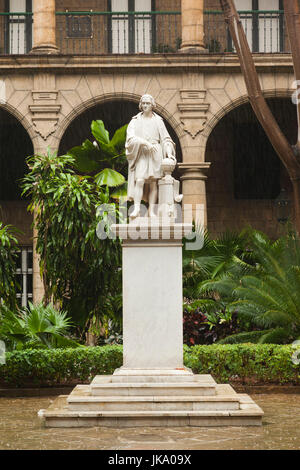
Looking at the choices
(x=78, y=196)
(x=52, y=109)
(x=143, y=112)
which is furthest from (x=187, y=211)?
(x=143, y=112)

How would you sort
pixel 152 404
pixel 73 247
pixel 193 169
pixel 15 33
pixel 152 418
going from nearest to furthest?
pixel 152 418
pixel 152 404
pixel 73 247
pixel 193 169
pixel 15 33

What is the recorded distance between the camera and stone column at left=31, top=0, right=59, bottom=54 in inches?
725

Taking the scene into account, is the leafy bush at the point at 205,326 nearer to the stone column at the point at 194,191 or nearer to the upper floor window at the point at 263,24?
the stone column at the point at 194,191

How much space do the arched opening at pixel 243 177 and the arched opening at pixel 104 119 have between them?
3.89 ft

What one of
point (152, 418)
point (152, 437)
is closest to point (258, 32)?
point (152, 418)

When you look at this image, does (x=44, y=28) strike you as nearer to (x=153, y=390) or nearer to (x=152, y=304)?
(x=152, y=304)

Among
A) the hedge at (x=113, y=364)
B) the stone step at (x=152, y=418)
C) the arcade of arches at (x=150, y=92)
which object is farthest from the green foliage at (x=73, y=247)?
the stone step at (x=152, y=418)

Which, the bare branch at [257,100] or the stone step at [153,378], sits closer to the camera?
the stone step at [153,378]

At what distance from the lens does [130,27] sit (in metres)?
20.6

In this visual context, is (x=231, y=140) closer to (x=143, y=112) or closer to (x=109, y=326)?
(x=109, y=326)

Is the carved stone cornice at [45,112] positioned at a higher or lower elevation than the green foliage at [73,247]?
higher

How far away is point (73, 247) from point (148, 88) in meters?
6.02

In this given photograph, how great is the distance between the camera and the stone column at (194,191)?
59.5ft

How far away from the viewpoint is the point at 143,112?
9.80 m
